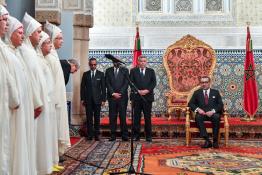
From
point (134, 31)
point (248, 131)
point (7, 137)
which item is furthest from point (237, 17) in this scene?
point (7, 137)

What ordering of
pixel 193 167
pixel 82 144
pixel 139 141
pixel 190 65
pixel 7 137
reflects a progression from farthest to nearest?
1. pixel 190 65
2. pixel 139 141
3. pixel 82 144
4. pixel 193 167
5. pixel 7 137

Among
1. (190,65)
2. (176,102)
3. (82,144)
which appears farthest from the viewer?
(190,65)

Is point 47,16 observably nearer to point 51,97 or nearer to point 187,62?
point 51,97

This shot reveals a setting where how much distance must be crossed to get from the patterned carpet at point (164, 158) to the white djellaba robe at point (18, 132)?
1393mm

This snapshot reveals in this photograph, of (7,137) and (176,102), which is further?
(176,102)

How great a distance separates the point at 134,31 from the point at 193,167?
573cm

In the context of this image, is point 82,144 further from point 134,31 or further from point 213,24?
point 213,24

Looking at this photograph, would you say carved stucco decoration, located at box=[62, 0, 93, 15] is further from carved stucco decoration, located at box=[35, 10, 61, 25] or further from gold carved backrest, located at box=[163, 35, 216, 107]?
gold carved backrest, located at box=[163, 35, 216, 107]

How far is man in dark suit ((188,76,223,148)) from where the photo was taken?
754 cm

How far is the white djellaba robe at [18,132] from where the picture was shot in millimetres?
3637

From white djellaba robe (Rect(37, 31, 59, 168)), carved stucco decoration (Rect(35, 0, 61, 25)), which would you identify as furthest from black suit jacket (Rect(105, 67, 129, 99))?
white djellaba robe (Rect(37, 31, 59, 168))

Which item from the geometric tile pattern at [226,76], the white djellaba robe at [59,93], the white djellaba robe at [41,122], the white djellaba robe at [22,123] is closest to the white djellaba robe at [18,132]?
the white djellaba robe at [22,123]

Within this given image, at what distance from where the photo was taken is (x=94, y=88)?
840 cm

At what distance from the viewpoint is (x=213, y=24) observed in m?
10.8
